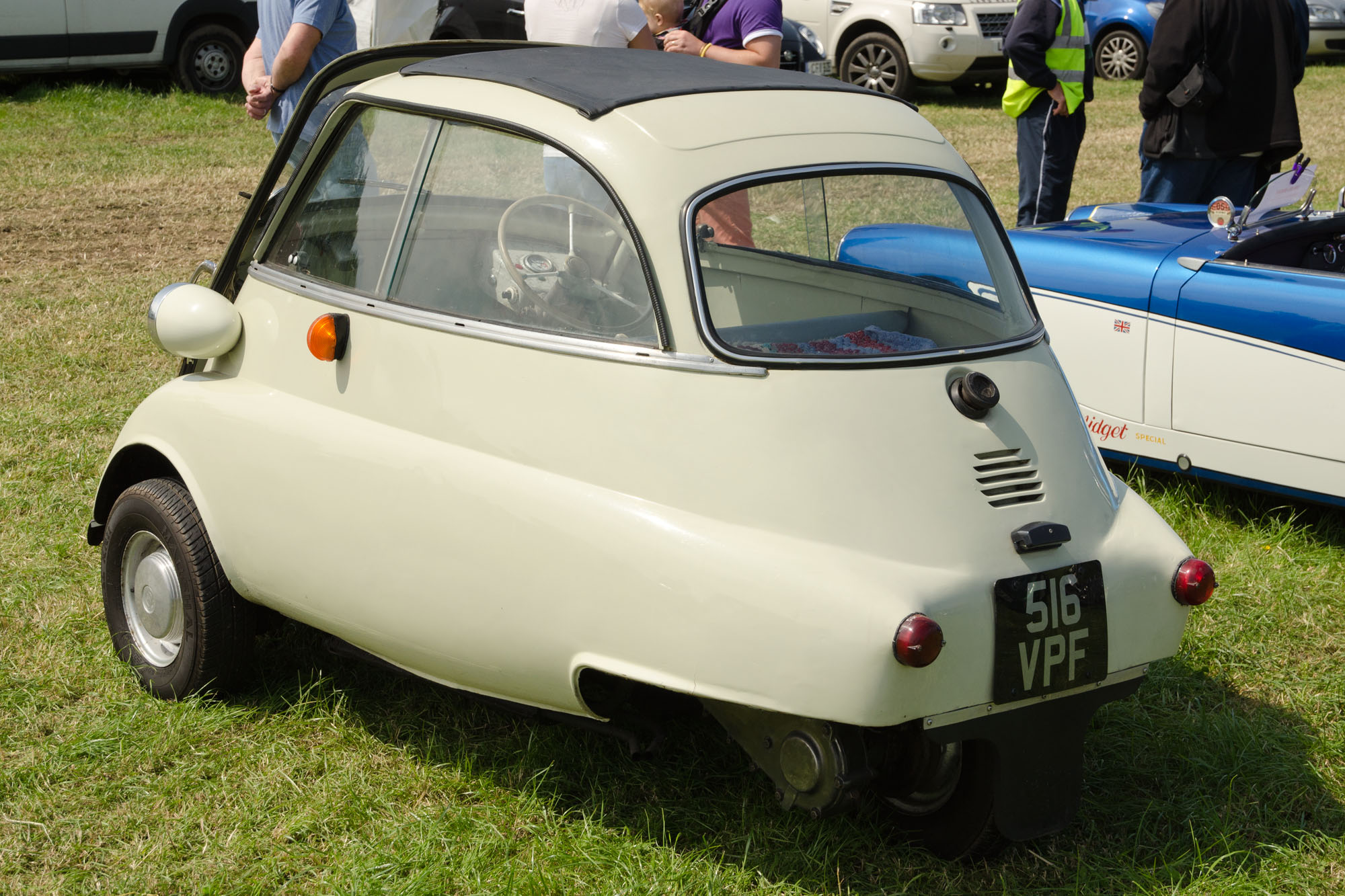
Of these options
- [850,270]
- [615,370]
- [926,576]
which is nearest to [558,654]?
[615,370]

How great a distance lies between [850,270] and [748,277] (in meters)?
0.32

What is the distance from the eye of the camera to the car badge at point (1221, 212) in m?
5.04

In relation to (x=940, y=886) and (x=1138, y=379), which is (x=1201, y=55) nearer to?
(x=1138, y=379)

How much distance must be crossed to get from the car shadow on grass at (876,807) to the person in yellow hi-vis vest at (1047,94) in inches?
175

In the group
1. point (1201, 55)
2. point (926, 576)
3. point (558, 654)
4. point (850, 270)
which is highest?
point (1201, 55)

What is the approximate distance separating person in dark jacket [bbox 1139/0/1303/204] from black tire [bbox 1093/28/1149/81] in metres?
10.1

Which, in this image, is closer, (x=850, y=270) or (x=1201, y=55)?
(x=850, y=270)

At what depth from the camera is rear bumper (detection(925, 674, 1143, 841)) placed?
278 cm

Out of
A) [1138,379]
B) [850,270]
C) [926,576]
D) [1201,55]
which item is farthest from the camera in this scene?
[1201,55]

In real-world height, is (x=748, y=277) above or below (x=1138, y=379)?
above

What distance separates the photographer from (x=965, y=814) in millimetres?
3035

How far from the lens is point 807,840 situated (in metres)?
3.14

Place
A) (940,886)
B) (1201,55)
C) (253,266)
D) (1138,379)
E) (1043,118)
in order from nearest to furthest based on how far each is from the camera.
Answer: (940,886) → (253,266) → (1138,379) → (1201,55) → (1043,118)

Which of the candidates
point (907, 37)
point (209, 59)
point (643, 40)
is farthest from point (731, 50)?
point (209, 59)
